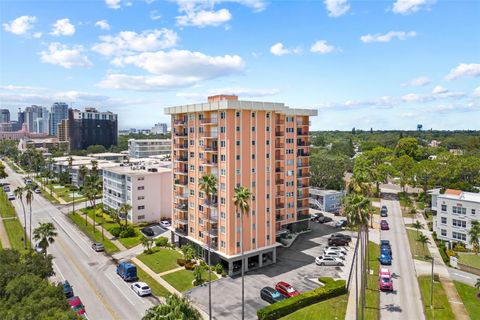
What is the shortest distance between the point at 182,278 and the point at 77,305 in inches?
677

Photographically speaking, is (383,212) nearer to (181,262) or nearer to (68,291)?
(181,262)

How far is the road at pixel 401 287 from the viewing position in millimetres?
48375

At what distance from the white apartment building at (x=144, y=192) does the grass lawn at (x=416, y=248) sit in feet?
201

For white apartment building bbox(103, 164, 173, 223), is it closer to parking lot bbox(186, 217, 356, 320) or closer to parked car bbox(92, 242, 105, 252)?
parked car bbox(92, 242, 105, 252)

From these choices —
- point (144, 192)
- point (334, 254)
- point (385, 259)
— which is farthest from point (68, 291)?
point (385, 259)

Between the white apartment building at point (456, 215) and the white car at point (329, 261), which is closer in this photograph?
the white car at point (329, 261)

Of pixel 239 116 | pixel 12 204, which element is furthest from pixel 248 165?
pixel 12 204

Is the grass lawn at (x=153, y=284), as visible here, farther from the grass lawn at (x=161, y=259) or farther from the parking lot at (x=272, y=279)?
the parking lot at (x=272, y=279)

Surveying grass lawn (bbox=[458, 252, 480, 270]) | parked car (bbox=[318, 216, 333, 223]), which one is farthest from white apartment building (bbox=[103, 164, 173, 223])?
grass lawn (bbox=[458, 252, 480, 270])

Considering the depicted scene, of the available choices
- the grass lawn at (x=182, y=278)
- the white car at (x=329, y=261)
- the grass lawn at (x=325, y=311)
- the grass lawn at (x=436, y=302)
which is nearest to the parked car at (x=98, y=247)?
the grass lawn at (x=182, y=278)

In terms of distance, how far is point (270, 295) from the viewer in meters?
51.7

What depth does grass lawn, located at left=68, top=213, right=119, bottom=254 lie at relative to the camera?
3018 inches

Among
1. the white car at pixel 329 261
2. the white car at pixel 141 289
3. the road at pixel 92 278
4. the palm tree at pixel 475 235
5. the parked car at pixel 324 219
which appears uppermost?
the palm tree at pixel 475 235

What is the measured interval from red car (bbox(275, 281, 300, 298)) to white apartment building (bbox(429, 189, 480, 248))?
42.0 m
